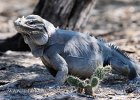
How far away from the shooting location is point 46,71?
26.2ft

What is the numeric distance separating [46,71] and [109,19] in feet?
18.4

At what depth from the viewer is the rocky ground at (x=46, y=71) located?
629cm

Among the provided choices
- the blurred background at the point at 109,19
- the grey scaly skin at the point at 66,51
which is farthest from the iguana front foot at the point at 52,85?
the blurred background at the point at 109,19

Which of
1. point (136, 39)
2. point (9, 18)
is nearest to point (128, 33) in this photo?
point (136, 39)

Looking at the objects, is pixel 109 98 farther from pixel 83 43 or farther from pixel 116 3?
pixel 116 3

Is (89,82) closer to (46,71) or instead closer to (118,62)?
(118,62)

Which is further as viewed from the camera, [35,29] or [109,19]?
[109,19]

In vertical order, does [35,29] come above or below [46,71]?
above

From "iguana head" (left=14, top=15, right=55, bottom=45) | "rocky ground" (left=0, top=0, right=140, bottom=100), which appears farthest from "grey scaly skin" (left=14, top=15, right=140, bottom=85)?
"rocky ground" (left=0, top=0, right=140, bottom=100)

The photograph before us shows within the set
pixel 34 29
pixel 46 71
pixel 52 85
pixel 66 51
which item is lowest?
pixel 52 85

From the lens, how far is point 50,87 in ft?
21.7

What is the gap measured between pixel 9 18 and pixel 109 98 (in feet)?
25.0

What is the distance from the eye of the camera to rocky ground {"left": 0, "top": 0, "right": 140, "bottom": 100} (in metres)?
6.29

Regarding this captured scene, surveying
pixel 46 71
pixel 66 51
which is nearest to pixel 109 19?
pixel 46 71
